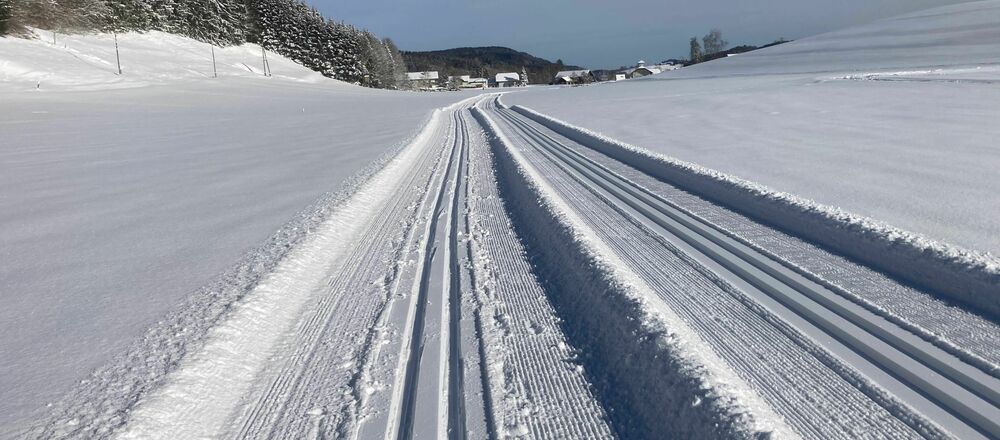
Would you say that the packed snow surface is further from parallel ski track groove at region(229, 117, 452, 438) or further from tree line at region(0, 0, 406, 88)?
tree line at region(0, 0, 406, 88)

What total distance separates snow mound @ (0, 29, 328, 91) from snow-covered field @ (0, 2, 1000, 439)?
101 feet

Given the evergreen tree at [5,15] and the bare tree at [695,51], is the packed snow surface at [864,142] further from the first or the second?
the bare tree at [695,51]

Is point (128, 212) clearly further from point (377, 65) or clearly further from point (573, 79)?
point (573, 79)

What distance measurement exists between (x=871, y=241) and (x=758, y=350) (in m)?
1.88

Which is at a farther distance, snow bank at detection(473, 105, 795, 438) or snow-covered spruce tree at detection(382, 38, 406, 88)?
snow-covered spruce tree at detection(382, 38, 406, 88)

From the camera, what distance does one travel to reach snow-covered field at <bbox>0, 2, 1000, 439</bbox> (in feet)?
8.27

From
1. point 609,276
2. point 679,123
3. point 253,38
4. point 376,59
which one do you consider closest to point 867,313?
point 609,276

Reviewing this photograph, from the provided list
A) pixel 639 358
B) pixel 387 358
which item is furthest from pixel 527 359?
pixel 387 358

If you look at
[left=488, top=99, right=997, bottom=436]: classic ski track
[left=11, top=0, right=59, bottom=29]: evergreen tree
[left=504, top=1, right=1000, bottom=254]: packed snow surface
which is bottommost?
[left=488, top=99, right=997, bottom=436]: classic ski track

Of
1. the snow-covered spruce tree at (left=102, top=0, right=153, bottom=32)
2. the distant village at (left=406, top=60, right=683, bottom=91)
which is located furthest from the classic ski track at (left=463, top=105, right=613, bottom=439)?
the distant village at (left=406, top=60, right=683, bottom=91)

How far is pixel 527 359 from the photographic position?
296cm

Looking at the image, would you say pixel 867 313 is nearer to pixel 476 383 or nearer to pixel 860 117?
pixel 476 383

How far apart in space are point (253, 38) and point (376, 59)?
15.7m

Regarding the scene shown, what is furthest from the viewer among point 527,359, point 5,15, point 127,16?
point 127,16
